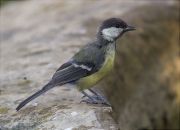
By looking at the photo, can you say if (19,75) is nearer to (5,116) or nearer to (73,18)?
(5,116)

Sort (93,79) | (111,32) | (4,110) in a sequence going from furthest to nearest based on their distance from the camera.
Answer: (111,32)
(93,79)
(4,110)

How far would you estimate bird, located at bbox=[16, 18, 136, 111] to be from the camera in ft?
15.7

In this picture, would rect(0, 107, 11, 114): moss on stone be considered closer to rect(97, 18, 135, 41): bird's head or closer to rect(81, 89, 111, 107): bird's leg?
rect(81, 89, 111, 107): bird's leg

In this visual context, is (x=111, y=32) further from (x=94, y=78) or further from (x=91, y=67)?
(x=94, y=78)

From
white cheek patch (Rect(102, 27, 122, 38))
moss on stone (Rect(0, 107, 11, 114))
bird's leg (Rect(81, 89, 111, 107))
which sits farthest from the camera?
white cheek patch (Rect(102, 27, 122, 38))

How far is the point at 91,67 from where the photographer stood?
15.8 feet

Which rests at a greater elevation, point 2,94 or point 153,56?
point 2,94

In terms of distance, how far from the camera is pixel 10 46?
7898 millimetres

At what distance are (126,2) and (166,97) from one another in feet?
8.06

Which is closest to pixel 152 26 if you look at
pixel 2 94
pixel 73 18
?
pixel 73 18

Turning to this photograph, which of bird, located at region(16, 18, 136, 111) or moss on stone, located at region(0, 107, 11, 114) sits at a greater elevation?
bird, located at region(16, 18, 136, 111)

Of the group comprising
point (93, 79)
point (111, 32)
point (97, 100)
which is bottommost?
point (97, 100)

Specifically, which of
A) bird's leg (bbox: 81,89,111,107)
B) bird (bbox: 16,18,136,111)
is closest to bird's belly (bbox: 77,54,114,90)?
bird (bbox: 16,18,136,111)

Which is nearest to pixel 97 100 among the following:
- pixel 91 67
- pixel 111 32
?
pixel 91 67
